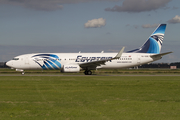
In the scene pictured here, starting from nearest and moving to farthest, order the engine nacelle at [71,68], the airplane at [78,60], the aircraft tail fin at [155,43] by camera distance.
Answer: the engine nacelle at [71,68] < the airplane at [78,60] < the aircraft tail fin at [155,43]

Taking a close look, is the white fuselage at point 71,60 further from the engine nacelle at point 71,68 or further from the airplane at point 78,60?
the engine nacelle at point 71,68

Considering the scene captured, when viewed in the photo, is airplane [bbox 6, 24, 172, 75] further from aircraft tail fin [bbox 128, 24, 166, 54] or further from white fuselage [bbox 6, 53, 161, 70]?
aircraft tail fin [bbox 128, 24, 166, 54]

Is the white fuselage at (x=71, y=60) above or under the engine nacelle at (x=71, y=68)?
above

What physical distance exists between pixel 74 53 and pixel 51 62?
13.6 ft

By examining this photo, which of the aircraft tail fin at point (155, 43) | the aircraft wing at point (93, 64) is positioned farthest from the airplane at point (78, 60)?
the aircraft tail fin at point (155, 43)

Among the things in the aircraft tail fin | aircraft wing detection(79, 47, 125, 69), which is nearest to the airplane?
aircraft wing detection(79, 47, 125, 69)

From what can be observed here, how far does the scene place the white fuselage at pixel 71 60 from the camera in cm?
3534

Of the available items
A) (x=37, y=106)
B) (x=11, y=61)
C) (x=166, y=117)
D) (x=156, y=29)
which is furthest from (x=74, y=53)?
(x=166, y=117)

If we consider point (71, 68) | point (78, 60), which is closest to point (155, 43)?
point (78, 60)

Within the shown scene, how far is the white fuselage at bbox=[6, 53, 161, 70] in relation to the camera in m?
35.3

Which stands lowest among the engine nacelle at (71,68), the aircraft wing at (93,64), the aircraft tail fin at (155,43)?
the engine nacelle at (71,68)

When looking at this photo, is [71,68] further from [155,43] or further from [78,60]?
[155,43]

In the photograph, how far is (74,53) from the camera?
3678cm

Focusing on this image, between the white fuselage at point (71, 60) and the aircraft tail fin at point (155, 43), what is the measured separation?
64.5 inches
